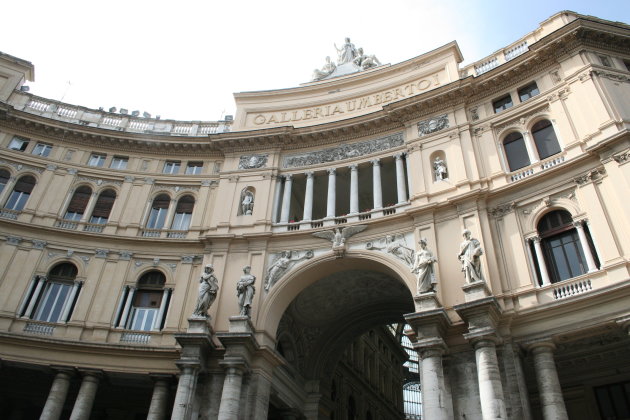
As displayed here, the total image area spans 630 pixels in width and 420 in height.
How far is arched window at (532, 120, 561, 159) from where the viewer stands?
67.6ft

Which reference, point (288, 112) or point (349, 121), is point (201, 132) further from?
point (349, 121)

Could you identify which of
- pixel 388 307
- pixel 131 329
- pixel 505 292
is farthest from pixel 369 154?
pixel 131 329

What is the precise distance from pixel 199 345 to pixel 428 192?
11.4 meters

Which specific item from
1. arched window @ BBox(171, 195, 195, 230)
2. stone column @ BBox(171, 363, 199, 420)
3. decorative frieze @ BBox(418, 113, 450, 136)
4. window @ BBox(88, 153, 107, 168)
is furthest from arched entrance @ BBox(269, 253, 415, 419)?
window @ BBox(88, 153, 107, 168)

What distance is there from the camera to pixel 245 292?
2070cm

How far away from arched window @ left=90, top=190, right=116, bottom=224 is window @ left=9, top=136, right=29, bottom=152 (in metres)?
5.09

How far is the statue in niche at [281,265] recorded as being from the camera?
73.2 feet

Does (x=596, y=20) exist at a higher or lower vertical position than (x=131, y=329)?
higher

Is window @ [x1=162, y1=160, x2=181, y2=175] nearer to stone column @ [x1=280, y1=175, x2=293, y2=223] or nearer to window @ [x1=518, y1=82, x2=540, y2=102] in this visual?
stone column @ [x1=280, y1=175, x2=293, y2=223]

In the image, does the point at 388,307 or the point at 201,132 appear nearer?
the point at 388,307

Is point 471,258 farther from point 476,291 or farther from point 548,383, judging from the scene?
point 548,383

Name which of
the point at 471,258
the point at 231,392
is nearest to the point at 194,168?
the point at 231,392

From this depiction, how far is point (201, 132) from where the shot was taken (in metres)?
29.5

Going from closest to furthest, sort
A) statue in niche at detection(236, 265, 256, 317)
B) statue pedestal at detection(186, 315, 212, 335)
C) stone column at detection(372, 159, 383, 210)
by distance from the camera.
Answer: statue pedestal at detection(186, 315, 212, 335) < statue in niche at detection(236, 265, 256, 317) < stone column at detection(372, 159, 383, 210)
